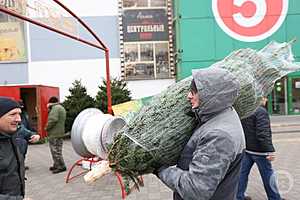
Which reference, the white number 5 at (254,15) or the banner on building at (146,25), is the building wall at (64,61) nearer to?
the banner on building at (146,25)

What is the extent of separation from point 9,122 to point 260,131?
10.7 feet

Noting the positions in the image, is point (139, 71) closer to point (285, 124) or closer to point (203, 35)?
point (203, 35)

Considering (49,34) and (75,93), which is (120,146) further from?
(49,34)

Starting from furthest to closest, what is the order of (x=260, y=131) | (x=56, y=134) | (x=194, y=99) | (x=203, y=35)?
(x=203, y=35) < (x=56, y=134) < (x=260, y=131) < (x=194, y=99)

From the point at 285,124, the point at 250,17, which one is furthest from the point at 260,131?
the point at 250,17

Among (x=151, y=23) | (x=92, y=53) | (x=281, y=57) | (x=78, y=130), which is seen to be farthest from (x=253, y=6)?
(x=281, y=57)

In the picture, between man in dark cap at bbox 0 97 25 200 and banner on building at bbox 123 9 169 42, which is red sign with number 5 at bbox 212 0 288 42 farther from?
man in dark cap at bbox 0 97 25 200

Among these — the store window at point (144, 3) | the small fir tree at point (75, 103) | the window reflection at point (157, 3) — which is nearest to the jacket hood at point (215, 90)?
the small fir tree at point (75, 103)

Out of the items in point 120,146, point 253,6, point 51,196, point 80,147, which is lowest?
point 51,196

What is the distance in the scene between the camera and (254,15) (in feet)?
67.2

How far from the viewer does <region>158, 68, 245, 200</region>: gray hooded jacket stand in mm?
2145

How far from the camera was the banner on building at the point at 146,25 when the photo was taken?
71.2 feet

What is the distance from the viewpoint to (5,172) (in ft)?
9.77

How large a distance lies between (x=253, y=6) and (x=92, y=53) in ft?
27.5
